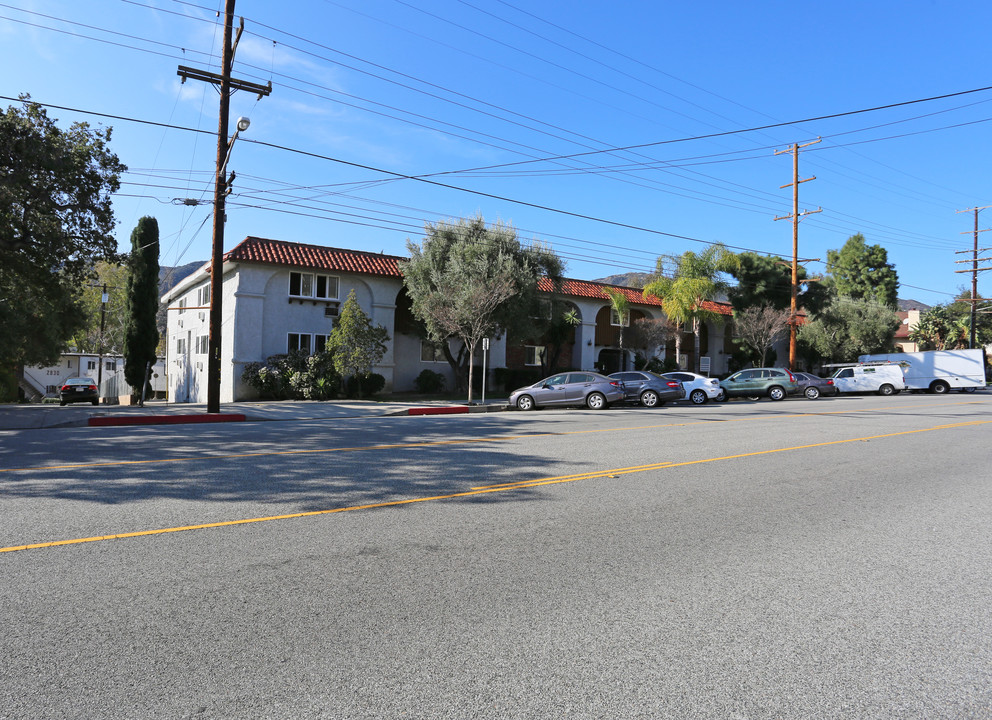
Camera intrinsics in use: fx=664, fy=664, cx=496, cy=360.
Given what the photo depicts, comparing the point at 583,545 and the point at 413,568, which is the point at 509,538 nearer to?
the point at 583,545

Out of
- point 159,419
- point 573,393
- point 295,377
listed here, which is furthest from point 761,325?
point 159,419

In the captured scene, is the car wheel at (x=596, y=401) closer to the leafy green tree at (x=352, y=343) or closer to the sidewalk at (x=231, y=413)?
the sidewalk at (x=231, y=413)

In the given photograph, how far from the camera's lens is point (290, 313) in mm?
28938

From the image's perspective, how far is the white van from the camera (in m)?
36.0

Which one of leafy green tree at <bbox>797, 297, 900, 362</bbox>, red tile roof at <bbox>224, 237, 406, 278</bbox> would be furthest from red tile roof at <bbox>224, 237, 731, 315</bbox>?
leafy green tree at <bbox>797, 297, 900, 362</bbox>

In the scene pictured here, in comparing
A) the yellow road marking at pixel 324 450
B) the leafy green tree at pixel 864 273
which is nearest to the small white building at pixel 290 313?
the yellow road marking at pixel 324 450

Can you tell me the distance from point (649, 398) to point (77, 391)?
3023 centimetres

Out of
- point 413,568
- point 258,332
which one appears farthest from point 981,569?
point 258,332

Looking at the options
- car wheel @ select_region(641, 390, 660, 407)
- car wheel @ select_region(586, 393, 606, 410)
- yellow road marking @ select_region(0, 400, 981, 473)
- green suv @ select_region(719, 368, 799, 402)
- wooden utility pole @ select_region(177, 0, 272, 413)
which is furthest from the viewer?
green suv @ select_region(719, 368, 799, 402)

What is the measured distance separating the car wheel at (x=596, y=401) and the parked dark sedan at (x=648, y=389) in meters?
1.91

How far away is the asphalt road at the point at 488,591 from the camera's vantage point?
314cm

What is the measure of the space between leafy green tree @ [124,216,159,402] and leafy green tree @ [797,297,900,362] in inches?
1675

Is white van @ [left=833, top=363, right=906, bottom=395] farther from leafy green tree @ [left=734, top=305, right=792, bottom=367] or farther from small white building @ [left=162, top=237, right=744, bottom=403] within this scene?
small white building @ [left=162, top=237, right=744, bottom=403]

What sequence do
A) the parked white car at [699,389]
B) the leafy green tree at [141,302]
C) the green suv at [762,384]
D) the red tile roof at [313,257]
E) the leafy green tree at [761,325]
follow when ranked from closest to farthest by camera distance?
the red tile roof at [313,257]
the parked white car at [699,389]
the leafy green tree at [141,302]
the green suv at [762,384]
the leafy green tree at [761,325]
